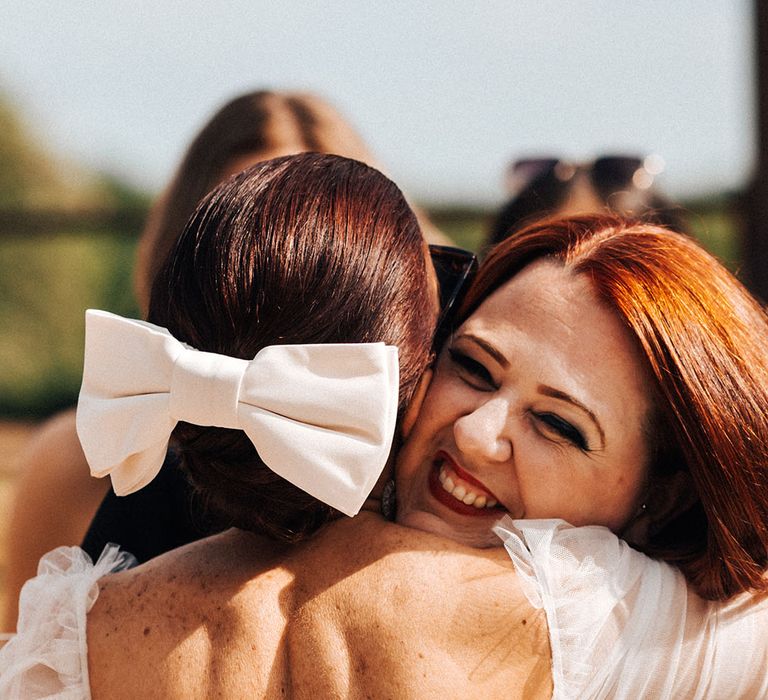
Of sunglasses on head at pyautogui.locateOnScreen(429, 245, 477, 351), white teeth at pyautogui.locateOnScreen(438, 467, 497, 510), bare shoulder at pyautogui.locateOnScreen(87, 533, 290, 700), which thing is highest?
sunglasses on head at pyautogui.locateOnScreen(429, 245, 477, 351)

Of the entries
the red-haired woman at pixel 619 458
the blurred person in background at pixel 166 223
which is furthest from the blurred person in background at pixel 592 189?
the red-haired woman at pixel 619 458

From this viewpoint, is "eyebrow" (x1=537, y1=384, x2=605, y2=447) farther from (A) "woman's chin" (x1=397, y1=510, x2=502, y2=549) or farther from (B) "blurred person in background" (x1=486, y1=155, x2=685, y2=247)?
(B) "blurred person in background" (x1=486, y1=155, x2=685, y2=247)

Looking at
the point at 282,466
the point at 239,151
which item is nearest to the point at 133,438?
the point at 282,466

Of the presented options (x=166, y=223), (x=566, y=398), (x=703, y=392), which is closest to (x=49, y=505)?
(x=166, y=223)

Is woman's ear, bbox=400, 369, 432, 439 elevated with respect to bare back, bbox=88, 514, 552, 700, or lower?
elevated

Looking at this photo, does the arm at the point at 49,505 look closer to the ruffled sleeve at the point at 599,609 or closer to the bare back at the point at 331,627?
the bare back at the point at 331,627

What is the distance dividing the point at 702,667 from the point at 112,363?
98cm

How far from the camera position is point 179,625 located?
135cm

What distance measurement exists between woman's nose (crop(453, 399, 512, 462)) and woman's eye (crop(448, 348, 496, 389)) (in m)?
0.08

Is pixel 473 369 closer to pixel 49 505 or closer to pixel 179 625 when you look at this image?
pixel 179 625

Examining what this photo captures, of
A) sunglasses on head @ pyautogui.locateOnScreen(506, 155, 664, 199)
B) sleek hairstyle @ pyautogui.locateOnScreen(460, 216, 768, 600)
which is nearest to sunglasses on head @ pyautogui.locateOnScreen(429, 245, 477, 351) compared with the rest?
sleek hairstyle @ pyautogui.locateOnScreen(460, 216, 768, 600)

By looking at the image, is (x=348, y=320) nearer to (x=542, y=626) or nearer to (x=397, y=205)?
(x=397, y=205)

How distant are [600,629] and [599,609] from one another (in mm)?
29

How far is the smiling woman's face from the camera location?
57.7 inches
